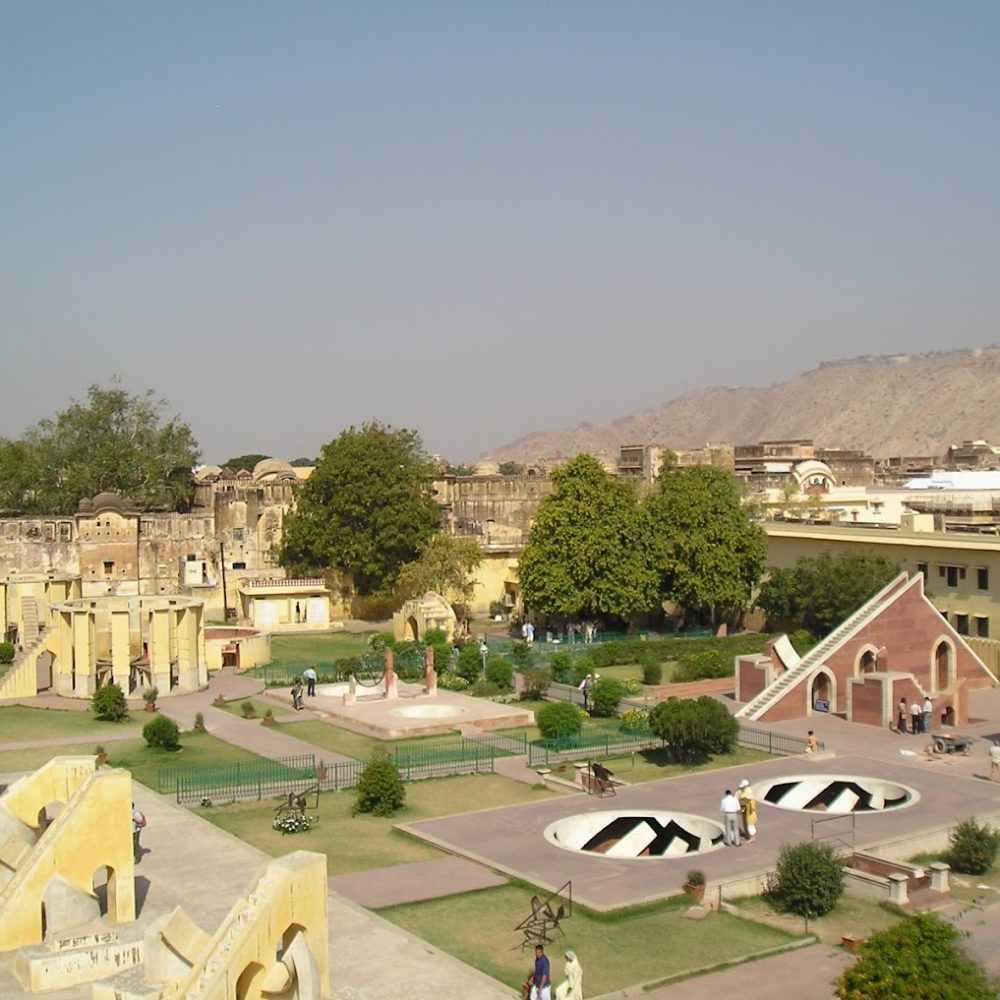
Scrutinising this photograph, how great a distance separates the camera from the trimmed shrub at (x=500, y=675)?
37062mm

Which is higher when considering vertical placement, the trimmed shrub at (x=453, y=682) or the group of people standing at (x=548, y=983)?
the trimmed shrub at (x=453, y=682)

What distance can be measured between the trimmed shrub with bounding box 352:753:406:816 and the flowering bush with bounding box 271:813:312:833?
1.08m

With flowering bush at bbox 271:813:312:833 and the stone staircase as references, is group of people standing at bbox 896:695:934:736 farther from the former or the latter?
flowering bush at bbox 271:813:312:833

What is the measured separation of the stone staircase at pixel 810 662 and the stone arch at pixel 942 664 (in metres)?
1.88

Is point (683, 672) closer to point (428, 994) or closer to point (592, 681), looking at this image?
point (592, 681)

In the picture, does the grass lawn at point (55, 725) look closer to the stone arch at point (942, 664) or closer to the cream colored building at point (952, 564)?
the stone arch at point (942, 664)

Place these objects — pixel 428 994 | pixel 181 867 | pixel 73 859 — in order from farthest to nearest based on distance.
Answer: pixel 181 867, pixel 73 859, pixel 428 994

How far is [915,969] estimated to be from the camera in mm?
13094

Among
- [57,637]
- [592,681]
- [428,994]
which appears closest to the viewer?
[428,994]

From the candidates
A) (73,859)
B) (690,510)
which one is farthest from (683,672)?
(73,859)

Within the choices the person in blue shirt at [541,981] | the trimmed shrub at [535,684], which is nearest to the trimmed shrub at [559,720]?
the trimmed shrub at [535,684]

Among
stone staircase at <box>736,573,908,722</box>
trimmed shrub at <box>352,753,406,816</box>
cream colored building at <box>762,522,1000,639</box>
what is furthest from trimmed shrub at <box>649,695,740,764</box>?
cream colored building at <box>762,522,1000,639</box>

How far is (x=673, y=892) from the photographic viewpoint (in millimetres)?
19172

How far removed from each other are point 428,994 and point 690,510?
106 ft
